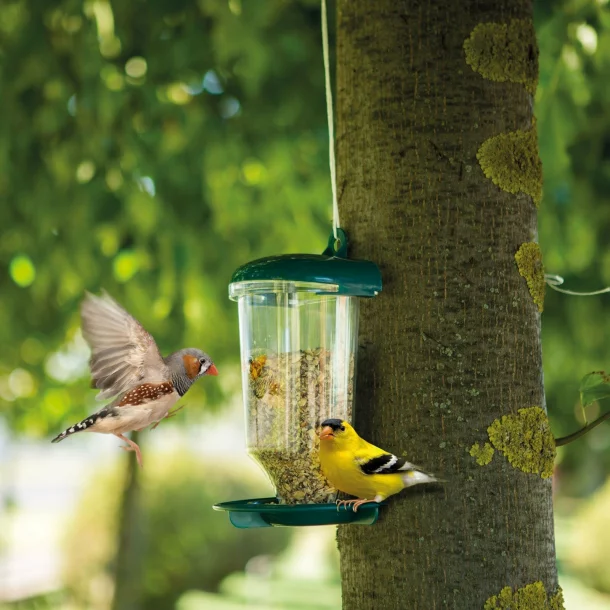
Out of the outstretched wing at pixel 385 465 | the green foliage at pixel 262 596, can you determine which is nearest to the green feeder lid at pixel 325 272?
the outstretched wing at pixel 385 465

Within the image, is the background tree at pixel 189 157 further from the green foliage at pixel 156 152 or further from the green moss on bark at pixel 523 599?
the green moss on bark at pixel 523 599

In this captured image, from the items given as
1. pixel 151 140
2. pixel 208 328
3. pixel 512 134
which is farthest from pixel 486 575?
pixel 208 328

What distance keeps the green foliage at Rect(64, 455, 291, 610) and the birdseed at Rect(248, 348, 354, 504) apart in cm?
752

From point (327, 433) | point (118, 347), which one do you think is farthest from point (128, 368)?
point (327, 433)

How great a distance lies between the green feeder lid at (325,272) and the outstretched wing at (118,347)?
278 mm

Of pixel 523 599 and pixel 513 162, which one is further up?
pixel 513 162

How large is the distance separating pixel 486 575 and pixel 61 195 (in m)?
3.17

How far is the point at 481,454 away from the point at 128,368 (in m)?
0.71

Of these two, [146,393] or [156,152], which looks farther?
[156,152]

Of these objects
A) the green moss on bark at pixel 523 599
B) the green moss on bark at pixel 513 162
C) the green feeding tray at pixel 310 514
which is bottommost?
the green moss on bark at pixel 523 599

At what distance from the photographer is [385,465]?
171 cm

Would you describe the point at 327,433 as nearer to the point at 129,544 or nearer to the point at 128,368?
the point at 128,368

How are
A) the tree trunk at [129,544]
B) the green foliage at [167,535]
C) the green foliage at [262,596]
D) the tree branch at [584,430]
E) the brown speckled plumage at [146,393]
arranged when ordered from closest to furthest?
the brown speckled plumage at [146,393] < the tree branch at [584,430] < the tree trunk at [129,544] < the green foliage at [167,535] < the green foliage at [262,596]

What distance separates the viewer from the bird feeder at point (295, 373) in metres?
1.96
